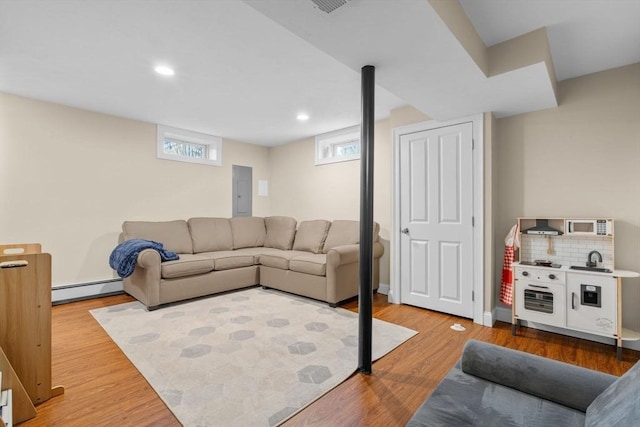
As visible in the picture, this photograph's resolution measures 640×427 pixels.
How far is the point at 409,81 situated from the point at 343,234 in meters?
2.31

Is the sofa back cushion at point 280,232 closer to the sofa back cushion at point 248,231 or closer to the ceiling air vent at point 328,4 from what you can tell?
the sofa back cushion at point 248,231

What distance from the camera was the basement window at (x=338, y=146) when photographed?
4.61 metres

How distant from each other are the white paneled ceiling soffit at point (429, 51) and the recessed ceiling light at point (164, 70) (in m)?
1.60

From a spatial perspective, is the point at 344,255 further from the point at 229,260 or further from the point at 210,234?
the point at 210,234

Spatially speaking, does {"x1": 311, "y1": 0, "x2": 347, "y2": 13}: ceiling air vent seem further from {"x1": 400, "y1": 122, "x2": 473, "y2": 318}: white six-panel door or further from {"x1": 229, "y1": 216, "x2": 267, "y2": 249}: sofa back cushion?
{"x1": 229, "y1": 216, "x2": 267, "y2": 249}: sofa back cushion

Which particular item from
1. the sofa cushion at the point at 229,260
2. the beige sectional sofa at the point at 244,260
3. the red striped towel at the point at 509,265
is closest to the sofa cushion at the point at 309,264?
the beige sectional sofa at the point at 244,260

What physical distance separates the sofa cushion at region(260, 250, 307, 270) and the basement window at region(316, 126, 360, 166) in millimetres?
1613

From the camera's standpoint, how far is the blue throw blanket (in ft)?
11.1

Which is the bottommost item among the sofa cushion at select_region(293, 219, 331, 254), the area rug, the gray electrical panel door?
the area rug

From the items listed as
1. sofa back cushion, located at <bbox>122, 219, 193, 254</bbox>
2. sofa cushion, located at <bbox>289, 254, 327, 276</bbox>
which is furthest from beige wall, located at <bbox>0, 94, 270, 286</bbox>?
sofa cushion, located at <bbox>289, 254, 327, 276</bbox>

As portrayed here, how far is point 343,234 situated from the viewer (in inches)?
166

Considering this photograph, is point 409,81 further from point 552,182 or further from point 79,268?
point 79,268

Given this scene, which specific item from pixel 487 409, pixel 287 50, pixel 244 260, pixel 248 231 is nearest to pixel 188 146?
pixel 248 231

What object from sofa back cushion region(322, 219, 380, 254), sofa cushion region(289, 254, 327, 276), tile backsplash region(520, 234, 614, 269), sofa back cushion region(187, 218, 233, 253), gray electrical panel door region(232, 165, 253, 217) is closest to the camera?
tile backsplash region(520, 234, 614, 269)
